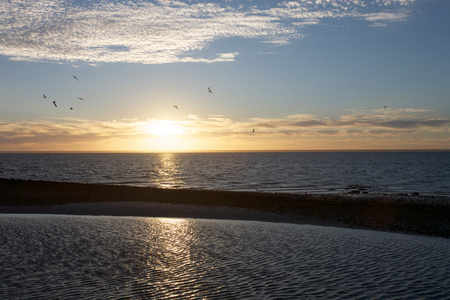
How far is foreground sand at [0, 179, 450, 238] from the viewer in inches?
882

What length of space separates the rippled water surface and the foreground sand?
370 cm

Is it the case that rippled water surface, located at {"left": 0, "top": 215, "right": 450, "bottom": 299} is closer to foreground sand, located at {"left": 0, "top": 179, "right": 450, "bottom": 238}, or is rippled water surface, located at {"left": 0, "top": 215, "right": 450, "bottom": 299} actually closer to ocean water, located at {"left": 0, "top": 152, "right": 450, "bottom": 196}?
foreground sand, located at {"left": 0, "top": 179, "right": 450, "bottom": 238}

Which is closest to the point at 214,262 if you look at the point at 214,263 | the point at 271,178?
the point at 214,263

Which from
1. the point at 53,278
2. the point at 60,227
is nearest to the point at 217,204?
the point at 60,227

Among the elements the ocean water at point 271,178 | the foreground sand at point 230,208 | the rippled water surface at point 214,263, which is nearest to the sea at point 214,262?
the rippled water surface at point 214,263

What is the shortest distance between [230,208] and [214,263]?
1527 cm

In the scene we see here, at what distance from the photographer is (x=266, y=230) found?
63.6 feet

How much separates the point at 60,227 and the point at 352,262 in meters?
14.7

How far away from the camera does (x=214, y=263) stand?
12422 millimetres

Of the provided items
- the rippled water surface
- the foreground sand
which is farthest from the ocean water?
the rippled water surface

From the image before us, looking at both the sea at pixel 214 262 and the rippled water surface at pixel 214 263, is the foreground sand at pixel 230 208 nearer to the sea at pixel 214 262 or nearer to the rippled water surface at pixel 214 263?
the sea at pixel 214 262

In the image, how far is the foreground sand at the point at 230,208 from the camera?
22.4 meters

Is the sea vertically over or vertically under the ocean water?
over

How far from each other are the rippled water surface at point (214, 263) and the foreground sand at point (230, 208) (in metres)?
3.70
